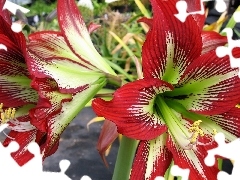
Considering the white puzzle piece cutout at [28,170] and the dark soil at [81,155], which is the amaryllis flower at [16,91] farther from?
the dark soil at [81,155]

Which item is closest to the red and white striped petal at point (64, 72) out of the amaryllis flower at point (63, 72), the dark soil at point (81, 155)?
the amaryllis flower at point (63, 72)

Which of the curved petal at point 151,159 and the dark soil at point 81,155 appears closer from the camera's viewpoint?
the curved petal at point 151,159

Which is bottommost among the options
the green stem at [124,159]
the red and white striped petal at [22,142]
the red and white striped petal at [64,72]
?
the green stem at [124,159]

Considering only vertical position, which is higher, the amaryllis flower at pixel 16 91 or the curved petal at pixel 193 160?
the amaryllis flower at pixel 16 91

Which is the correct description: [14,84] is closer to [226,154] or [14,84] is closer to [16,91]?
[16,91]

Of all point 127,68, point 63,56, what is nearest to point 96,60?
point 63,56

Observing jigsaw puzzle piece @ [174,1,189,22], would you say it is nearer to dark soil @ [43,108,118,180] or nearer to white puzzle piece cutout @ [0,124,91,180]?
white puzzle piece cutout @ [0,124,91,180]

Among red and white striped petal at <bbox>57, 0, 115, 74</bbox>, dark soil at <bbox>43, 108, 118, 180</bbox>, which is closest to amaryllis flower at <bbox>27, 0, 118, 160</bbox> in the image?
red and white striped petal at <bbox>57, 0, 115, 74</bbox>

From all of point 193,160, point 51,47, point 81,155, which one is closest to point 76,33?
point 51,47
